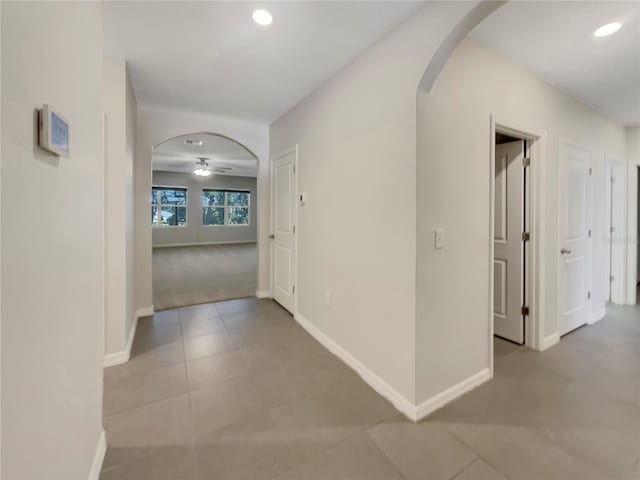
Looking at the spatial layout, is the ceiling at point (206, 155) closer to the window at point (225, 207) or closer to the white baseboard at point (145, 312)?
the window at point (225, 207)

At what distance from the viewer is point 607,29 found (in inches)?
76.2

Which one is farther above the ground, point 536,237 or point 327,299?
point 536,237

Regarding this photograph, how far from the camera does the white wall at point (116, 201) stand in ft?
7.81

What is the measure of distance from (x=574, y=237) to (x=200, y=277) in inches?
226

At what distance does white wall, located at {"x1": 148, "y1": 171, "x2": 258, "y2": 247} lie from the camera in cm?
984

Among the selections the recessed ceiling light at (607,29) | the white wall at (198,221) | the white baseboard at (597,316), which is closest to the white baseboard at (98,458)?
the recessed ceiling light at (607,29)

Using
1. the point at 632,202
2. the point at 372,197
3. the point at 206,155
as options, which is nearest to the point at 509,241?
the point at 372,197

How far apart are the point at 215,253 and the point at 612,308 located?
8662 mm

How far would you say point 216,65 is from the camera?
8.16 ft

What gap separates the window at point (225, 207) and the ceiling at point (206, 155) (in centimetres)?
102

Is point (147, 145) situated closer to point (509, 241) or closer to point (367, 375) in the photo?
point (367, 375)

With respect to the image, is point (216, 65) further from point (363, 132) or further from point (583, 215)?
point (583, 215)

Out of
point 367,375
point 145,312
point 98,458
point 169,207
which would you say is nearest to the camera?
point 98,458

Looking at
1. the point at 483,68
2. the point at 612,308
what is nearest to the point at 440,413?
the point at 483,68
